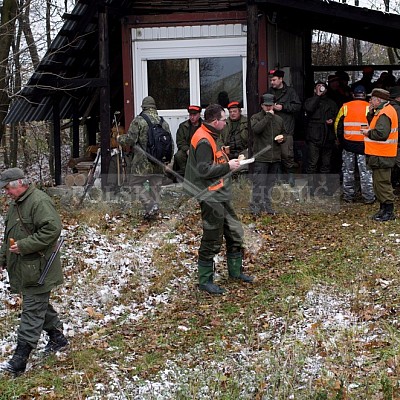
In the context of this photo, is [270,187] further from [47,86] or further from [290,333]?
[290,333]

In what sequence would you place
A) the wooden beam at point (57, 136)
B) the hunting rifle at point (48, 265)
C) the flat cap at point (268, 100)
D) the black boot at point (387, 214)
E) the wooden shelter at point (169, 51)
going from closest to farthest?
the hunting rifle at point (48, 265) → the black boot at point (387, 214) → the flat cap at point (268, 100) → the wooden shelter at point (169, 51) → the wooden beam at point (57, 136)

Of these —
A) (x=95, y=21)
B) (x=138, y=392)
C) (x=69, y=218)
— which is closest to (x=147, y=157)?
(x=69, y=218)

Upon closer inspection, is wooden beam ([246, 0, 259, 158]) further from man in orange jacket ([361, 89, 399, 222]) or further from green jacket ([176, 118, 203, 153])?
man in orange jacket ([361, 89, 399, 222])

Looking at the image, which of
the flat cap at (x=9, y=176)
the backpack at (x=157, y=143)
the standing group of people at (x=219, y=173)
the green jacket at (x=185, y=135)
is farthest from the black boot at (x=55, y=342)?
the green jacket at (x=185, y=135)

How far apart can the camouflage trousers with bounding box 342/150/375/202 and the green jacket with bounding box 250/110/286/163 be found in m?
1.36

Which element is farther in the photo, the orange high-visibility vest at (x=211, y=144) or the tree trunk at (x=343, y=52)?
the tree trunk at (x=343, y=52)

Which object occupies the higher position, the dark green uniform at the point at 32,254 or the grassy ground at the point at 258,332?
the dark green uniform at the point at 32,254

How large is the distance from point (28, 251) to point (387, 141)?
6.93 meters

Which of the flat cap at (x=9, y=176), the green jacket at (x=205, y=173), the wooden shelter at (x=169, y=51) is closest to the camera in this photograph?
the flat cap at (x=9, y=176)

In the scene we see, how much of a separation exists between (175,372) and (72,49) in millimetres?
10080

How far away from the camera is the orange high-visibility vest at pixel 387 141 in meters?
12.2

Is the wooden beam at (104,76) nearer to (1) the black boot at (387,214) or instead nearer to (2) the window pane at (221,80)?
(2) the window pane at (221,80)

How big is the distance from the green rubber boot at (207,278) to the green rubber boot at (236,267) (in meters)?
0.36

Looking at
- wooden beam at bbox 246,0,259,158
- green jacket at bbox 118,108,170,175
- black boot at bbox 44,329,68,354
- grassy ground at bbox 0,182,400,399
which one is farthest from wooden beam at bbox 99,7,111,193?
black boot at bbox 44,329,68,354
